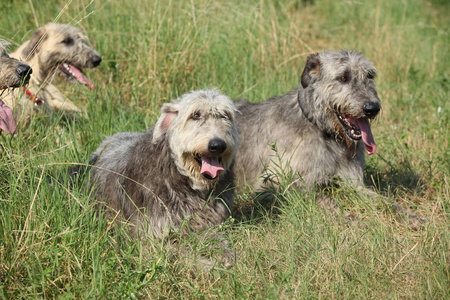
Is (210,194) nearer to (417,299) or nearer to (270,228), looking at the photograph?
(270,228)

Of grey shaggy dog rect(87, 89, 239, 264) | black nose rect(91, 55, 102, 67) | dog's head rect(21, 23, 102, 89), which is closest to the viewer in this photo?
grey shaggy dog rect(87, 89, 239, 264)

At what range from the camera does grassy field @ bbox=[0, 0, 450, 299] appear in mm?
3771

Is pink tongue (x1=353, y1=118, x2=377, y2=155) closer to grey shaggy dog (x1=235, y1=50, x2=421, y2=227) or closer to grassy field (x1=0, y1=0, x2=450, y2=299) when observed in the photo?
grey shaggy dog (x1=235, y1=50, x2=421, y2=227)

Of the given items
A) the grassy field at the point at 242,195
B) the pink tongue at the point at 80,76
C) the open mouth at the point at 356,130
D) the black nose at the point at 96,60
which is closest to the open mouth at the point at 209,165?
the grassy field at the point at 242,195

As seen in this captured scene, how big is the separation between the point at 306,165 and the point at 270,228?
113 centimetres

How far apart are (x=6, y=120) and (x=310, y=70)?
123 inches

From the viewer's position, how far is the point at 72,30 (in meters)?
7.69

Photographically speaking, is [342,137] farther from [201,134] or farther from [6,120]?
[6,120]

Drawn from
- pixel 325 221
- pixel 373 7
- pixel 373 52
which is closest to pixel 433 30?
pixel 373 7

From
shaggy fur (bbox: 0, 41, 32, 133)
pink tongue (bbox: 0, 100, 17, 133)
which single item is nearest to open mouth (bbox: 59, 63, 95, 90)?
shaggy fur (bbox: 0, 41, 32, 133)

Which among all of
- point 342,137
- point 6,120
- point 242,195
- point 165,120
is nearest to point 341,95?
point 342,137

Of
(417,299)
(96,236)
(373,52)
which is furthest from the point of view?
(373,52)

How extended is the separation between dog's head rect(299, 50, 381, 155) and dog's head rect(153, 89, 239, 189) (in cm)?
141

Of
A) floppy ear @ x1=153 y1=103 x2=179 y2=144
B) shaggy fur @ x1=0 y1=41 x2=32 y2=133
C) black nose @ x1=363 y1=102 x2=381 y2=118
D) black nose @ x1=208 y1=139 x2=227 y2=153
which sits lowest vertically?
black nose @ x1=363 y1=102 x2=381 y2=118
